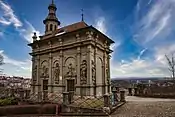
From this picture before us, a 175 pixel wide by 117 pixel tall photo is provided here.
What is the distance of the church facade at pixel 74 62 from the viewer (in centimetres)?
1880

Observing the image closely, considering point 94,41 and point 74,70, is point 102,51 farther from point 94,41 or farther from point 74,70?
point 74,70

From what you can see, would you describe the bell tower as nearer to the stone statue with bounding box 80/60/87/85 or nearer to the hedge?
the stone statue with bounding box 80/60/87/85

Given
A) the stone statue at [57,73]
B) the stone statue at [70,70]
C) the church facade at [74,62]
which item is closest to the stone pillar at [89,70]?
the church facade at [74,62]

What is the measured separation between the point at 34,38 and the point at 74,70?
10.4 meters

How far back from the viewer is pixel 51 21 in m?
29.1

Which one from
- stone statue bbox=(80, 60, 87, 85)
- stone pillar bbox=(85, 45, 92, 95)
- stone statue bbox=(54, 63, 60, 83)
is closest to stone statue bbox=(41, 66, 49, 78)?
stone statue bbox=(54, 63, 60, 83)

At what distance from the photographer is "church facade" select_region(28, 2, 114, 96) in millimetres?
18797

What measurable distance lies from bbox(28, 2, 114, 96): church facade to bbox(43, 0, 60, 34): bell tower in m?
4.30

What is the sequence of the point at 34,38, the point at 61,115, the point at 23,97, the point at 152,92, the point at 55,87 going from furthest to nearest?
the point at 34,38 → the point at 152,92 → the point at 55,87 → the point at 23,97 → the point at 61,115

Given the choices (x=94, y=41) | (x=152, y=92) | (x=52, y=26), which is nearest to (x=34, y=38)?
(x=52, y=26)

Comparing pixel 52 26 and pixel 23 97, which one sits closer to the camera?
pixel 23 97

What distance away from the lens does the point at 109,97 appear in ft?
43.0

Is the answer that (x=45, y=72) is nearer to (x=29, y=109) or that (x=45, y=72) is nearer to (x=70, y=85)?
(x=70, y=85)

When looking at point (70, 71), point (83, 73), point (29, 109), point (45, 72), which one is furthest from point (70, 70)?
point (29, 109)
